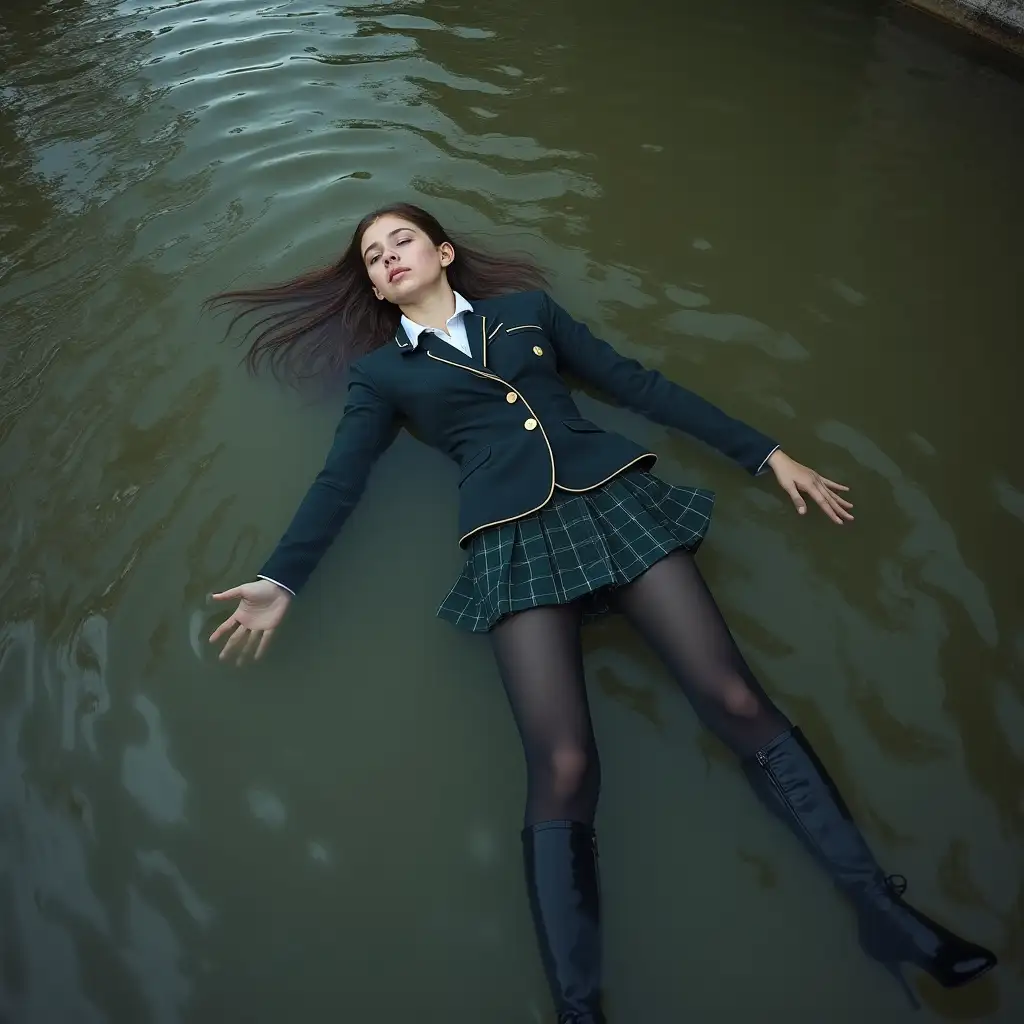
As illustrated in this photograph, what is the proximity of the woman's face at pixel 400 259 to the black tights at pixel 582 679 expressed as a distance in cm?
A: 128

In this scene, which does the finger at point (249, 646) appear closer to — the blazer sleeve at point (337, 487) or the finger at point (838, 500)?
the blazer sleeve at point (337, 487)

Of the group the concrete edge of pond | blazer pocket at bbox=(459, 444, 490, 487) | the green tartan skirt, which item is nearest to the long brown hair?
blazer pocket at bbox=(459, 444, 490, 487)

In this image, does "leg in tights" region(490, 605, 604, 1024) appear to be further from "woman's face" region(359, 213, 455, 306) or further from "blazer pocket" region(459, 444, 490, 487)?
"woman's face" region(359, 213, 455, 306)

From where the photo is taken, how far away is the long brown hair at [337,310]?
11.1ft

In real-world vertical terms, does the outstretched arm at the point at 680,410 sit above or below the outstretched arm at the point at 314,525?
above

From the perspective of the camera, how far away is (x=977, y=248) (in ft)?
12.5

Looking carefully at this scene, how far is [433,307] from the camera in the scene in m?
3.01

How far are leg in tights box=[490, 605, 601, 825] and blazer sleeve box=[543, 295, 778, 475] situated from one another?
813 millimetres

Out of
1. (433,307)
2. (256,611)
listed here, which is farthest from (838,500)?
(256,611)

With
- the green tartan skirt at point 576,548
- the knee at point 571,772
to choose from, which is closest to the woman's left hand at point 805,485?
the green tartan skirt at point 576,548

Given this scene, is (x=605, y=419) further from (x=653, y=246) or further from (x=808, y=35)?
(x=808, y=35)

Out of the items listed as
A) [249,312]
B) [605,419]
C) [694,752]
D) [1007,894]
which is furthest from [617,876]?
[249,312]

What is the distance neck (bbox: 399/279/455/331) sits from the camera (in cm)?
298

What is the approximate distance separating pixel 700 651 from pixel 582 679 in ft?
1.12
